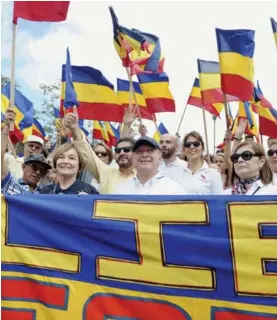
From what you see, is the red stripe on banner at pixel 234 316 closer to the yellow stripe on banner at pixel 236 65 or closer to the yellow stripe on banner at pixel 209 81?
A: the yellow stripe on banner at pixel 236 65

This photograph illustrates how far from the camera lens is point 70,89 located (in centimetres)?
618

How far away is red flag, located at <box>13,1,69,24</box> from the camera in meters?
4.98

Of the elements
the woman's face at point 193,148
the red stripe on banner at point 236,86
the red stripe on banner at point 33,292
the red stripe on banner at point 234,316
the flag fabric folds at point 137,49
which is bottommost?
the red stripe on banner at point 234,316

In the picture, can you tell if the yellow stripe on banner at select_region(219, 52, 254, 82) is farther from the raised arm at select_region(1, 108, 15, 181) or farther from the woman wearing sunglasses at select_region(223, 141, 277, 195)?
the raised arm at select_region(1, 108, 15, 181)

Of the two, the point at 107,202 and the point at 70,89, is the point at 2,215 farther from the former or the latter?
the point at 70,89

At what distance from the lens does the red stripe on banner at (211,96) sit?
844 centimetres

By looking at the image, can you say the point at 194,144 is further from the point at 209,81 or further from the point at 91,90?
the point at 209,81

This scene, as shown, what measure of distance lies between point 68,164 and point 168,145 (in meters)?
1.93

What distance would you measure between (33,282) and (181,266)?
974 millimetres

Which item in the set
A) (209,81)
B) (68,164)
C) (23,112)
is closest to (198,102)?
(209,81)

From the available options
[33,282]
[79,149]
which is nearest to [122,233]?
[33,282]

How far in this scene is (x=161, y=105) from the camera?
Result: 8.69 m

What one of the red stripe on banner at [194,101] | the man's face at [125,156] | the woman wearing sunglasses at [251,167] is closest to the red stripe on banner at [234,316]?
the woman wearing sunglasses at [251,167]

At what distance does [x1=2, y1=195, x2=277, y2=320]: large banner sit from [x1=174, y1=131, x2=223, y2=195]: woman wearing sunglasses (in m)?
1.78
